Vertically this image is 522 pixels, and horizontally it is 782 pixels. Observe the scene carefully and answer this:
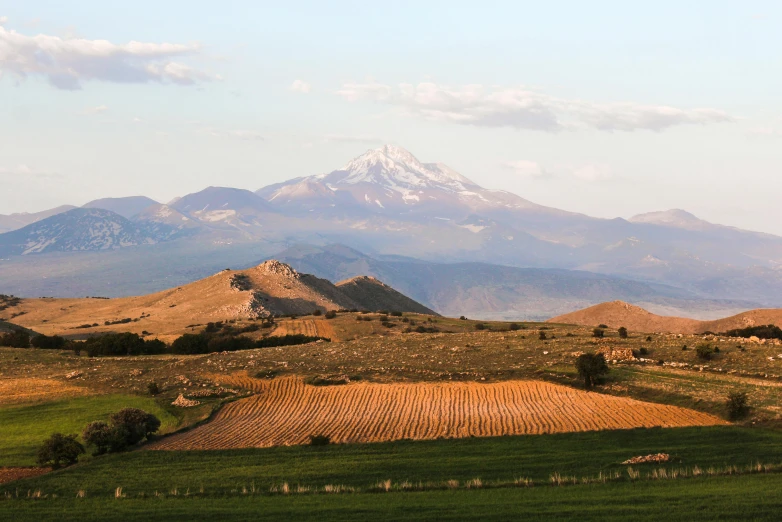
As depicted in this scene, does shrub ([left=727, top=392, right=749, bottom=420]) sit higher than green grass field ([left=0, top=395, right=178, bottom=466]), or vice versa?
shrub ([left=727, top=392, right=749, bottom=420])

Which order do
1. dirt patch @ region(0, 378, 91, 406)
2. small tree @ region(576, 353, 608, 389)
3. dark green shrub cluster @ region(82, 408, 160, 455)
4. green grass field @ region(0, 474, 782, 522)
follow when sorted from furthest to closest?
small tree @ region(576, 353, 608, 389) < dirt patch @ region(0, 378, 91, 406) < dark green shrub cluster @ region(82, 408, 160, 455) < green grass field @ region(0, 474, 782, 522)

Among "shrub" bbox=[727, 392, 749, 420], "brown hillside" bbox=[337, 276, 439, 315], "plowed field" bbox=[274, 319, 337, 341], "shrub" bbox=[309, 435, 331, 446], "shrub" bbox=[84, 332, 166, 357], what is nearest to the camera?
"shrub" bbox=[309, 435, 331, 446]

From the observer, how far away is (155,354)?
73.4 metres

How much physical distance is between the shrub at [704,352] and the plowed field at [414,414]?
13.2 m

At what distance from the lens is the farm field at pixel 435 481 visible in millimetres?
25797

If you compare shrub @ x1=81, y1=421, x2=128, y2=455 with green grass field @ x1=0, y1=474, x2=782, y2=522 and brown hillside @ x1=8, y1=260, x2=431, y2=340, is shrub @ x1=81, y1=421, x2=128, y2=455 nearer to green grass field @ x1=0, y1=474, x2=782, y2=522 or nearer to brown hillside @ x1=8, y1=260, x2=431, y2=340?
green grass field @ x1=0, y1=474, x2=782, y2=522

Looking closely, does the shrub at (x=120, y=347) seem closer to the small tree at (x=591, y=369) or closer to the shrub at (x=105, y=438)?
the shrub at (x=105, y=438)

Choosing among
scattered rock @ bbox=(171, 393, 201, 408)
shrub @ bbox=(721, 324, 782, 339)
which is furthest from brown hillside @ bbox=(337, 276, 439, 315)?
scattered rock @ bbox=(171, 393, 201, 408)

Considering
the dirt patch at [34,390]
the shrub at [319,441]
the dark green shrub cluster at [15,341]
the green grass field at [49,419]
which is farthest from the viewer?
the dark green shrub cluster at [15,341]

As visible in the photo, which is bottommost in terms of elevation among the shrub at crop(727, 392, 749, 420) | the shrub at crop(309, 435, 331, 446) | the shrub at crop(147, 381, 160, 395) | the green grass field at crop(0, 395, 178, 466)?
the green grass field at crop(0, 395, 178, 466)

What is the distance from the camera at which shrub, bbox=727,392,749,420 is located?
40.5 m

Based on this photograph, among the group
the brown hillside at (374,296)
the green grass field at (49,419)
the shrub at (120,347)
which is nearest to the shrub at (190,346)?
the shrub at (120,347)

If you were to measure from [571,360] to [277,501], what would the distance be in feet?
114

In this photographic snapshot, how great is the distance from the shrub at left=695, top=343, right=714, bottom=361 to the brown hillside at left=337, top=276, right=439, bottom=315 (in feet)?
325
